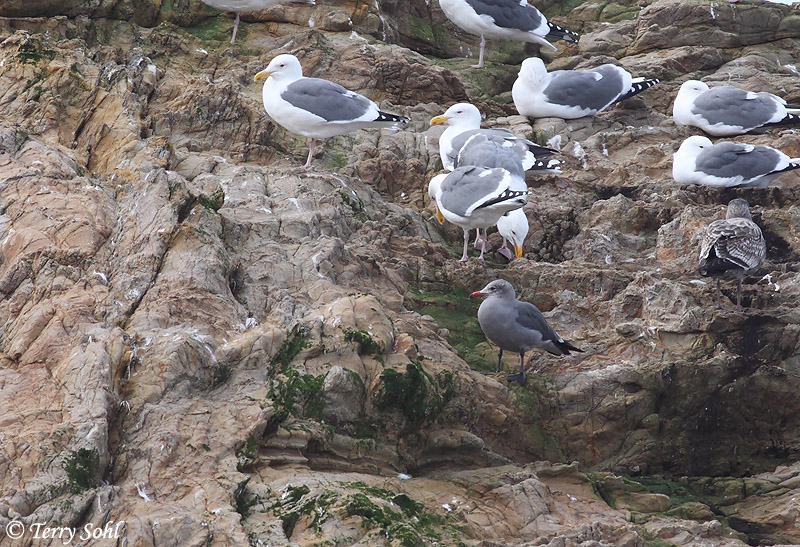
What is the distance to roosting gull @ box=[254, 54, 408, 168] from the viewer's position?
11320 mm

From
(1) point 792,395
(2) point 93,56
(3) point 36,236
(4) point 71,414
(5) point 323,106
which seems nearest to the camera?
(4) point 71,414

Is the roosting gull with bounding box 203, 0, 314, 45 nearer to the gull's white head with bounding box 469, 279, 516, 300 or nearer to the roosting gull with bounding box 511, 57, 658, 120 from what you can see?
the roosting gull with bounding box 511, 57, 658, 120

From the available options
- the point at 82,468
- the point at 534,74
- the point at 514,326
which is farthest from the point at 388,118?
the point at 82,468

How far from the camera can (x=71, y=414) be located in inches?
256

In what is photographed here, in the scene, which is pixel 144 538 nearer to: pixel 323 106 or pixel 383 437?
pixel 383 437

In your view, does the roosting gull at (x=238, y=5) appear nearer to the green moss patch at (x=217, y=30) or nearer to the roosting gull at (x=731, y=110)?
the green moss patch at (x=217, y=30)

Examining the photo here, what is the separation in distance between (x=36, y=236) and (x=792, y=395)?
6891 mm

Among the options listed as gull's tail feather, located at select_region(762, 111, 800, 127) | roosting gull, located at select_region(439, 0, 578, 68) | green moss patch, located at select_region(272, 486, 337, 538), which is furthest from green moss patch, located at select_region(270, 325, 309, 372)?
roosting gull, located at select_region(439, 0, 578, 68)

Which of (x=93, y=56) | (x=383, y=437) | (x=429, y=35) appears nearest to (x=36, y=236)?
(x=383, y=437)

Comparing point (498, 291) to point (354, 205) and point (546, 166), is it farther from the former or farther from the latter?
point (546, 166)

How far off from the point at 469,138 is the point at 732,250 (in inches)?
144

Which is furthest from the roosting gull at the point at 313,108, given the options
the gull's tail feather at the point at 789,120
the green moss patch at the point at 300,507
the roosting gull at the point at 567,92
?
the green moss patch at the point at 300,507

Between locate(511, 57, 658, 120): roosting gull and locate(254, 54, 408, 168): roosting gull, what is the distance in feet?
8.64

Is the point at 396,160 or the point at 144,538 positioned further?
the point at 396,160
